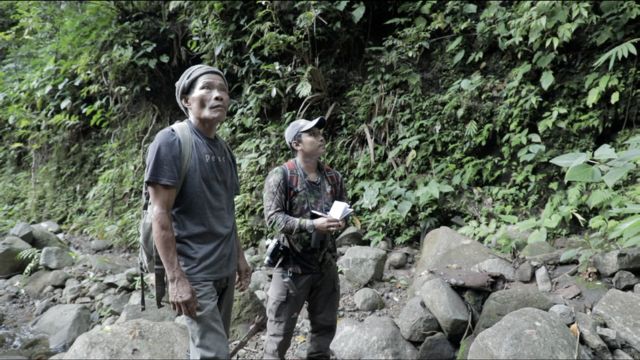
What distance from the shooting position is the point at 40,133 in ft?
35.3

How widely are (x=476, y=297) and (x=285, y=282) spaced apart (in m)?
2.06

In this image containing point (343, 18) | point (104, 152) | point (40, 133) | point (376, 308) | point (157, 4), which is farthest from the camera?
point (40, 133)

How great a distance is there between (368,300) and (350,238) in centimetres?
140

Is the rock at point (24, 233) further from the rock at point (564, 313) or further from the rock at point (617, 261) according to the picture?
the rock at point (617, 261)

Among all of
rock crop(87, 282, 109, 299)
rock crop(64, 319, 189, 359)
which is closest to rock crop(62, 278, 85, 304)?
rock crop(87, 282, 109, 299)

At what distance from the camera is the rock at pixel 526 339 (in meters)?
2.79

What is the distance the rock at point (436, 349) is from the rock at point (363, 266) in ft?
4.91

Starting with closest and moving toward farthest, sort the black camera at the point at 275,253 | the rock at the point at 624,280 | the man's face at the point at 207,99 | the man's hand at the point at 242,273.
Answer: the man's face at the point at 207,99, the man's hand at the point at 242,273, the black camera at the point at 275,253, the rock at the point at 624,280

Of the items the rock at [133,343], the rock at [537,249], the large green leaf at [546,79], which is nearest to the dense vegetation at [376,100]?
the large green leaf at [546,79]

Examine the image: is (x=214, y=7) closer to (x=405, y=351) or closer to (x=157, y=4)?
(x=157, y=4)

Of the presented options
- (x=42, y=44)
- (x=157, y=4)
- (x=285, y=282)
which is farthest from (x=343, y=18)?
(x=42, y=44)

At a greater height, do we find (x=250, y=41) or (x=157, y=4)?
(x=157, y=4)

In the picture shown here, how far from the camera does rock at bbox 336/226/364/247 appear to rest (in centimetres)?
596

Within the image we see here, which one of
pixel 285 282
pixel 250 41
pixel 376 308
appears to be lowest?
pixel 376 308
